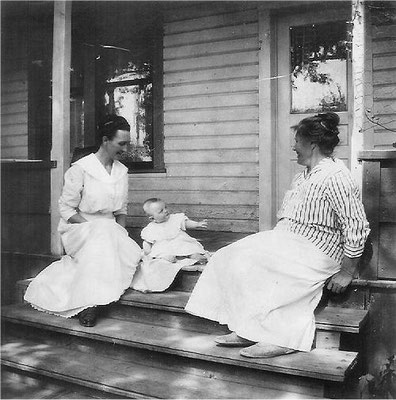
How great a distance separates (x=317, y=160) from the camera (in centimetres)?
313

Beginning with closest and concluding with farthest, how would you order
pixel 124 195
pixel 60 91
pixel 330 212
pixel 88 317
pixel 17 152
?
1. pixel 330 212
2. pixel 88 317
3. pixel 124 195
4. pixel 60 91
5. pixel 17 152

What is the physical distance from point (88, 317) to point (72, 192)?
980mm

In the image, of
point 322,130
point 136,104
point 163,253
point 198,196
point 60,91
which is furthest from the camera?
point 136,104

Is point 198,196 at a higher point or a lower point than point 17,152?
lower

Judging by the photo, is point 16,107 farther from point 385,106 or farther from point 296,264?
point 296,264

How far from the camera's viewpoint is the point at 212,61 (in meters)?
5.95

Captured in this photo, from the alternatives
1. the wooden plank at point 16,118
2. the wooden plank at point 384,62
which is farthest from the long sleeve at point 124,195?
the wooden plank at point 16,118

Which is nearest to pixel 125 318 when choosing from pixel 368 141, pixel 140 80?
pixel 368 141

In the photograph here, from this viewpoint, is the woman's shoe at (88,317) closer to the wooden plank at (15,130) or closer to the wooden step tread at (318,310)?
the wooden step tread at (318,310)

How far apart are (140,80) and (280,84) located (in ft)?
6.71

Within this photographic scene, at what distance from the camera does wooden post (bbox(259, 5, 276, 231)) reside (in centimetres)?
552

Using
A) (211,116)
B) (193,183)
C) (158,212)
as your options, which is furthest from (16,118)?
(158,212)

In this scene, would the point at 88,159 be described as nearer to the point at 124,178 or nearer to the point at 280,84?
the point at 124,178

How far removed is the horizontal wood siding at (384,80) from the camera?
4980 mm
